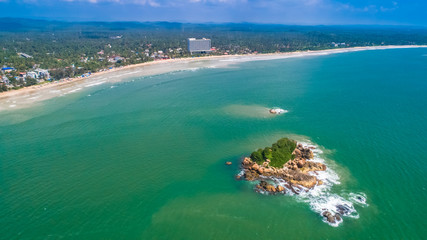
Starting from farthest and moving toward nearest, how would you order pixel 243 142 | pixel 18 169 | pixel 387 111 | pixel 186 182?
pixel 387 111 → pixel 243 142 → pixel 18 169 → pixel 186 182

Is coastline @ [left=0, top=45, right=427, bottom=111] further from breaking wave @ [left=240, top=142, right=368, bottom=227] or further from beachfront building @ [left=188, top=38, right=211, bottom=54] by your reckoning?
breaking wave @ [left=240, top=142, right=368, bottom=227]

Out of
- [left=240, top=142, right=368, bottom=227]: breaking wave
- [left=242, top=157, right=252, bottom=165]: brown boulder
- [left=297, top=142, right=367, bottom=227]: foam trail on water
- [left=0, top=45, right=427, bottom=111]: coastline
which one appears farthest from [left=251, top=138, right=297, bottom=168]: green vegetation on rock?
[left=0, top=45, right=427, bottom=111]: coastline

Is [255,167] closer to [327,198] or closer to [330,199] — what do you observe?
[327,198]

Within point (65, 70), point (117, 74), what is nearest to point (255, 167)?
point (117, 74)

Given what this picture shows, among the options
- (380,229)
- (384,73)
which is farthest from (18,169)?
(384,73)

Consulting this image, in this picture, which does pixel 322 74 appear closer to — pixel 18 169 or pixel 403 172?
pixel 403 172

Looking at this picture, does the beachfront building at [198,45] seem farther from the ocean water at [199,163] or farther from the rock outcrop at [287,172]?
the rock outcrop at [287,172]
